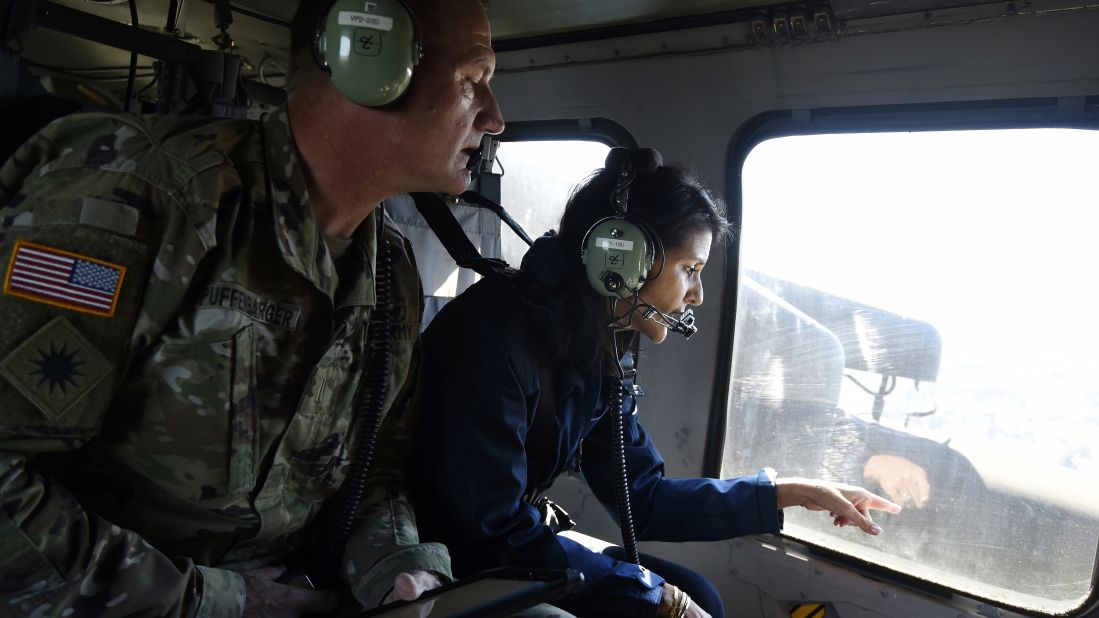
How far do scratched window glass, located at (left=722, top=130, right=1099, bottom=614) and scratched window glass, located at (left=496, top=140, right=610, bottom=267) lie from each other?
0.78m

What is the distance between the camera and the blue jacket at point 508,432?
1.93 meters

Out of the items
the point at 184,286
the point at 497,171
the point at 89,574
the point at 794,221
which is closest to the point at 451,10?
the point at 184,286

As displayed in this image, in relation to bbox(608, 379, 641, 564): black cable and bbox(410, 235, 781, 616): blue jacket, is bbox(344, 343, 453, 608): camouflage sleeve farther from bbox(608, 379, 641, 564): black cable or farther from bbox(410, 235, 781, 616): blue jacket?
bbox(608, 379, 641, 564): black cable

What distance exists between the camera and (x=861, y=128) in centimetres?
237

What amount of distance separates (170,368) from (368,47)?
0.64 metres

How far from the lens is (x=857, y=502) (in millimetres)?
2361

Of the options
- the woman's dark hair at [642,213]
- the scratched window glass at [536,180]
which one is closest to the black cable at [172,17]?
the scratched window glass at [536,180]

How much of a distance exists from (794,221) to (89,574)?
2.11 meters

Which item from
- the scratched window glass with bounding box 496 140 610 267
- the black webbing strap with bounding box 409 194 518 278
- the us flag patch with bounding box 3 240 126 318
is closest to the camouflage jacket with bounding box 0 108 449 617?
the us flag patch with bounding box 3 240 126 318

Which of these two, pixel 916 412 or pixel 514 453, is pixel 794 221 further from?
pixel 514 453

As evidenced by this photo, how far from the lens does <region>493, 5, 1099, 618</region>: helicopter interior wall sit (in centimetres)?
207

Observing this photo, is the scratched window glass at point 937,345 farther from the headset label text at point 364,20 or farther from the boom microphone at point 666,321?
the headset label text at point 364,20

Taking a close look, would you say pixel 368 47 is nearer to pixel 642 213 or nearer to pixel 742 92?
pixel 642 213

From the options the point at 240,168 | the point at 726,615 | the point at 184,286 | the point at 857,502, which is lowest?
the point at 726,615
